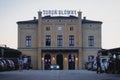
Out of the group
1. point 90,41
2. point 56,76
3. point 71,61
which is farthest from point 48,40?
point 56,76

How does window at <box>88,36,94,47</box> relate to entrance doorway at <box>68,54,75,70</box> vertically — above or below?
above

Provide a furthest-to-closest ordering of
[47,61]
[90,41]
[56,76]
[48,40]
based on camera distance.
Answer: [90,41] < [47,61] < [48,40] < [56,76]

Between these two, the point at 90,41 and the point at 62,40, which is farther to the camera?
the point at 90,41

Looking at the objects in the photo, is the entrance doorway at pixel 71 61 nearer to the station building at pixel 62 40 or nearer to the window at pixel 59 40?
the station building at pixel 62 40

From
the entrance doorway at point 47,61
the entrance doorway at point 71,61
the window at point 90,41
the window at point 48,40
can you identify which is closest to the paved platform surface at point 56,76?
the entrance doorway at point 71,61

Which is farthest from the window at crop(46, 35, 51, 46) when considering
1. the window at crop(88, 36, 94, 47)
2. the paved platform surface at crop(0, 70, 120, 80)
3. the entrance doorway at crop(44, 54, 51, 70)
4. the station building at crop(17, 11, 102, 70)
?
the paved platform surface at crop(0, 70, 120, 80)

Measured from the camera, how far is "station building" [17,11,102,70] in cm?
8738

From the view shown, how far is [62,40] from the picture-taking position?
289 feet

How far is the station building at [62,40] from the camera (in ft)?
287

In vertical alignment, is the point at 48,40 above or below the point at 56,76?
above

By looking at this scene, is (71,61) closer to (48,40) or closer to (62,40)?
(62,40)

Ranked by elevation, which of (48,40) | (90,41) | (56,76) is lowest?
(56,76)

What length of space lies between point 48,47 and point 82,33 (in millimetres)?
7471

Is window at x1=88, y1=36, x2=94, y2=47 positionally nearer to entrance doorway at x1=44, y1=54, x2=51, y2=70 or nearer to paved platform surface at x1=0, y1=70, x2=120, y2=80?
entrance doorway at x1=44, y1=54, x2=51, y2=70
